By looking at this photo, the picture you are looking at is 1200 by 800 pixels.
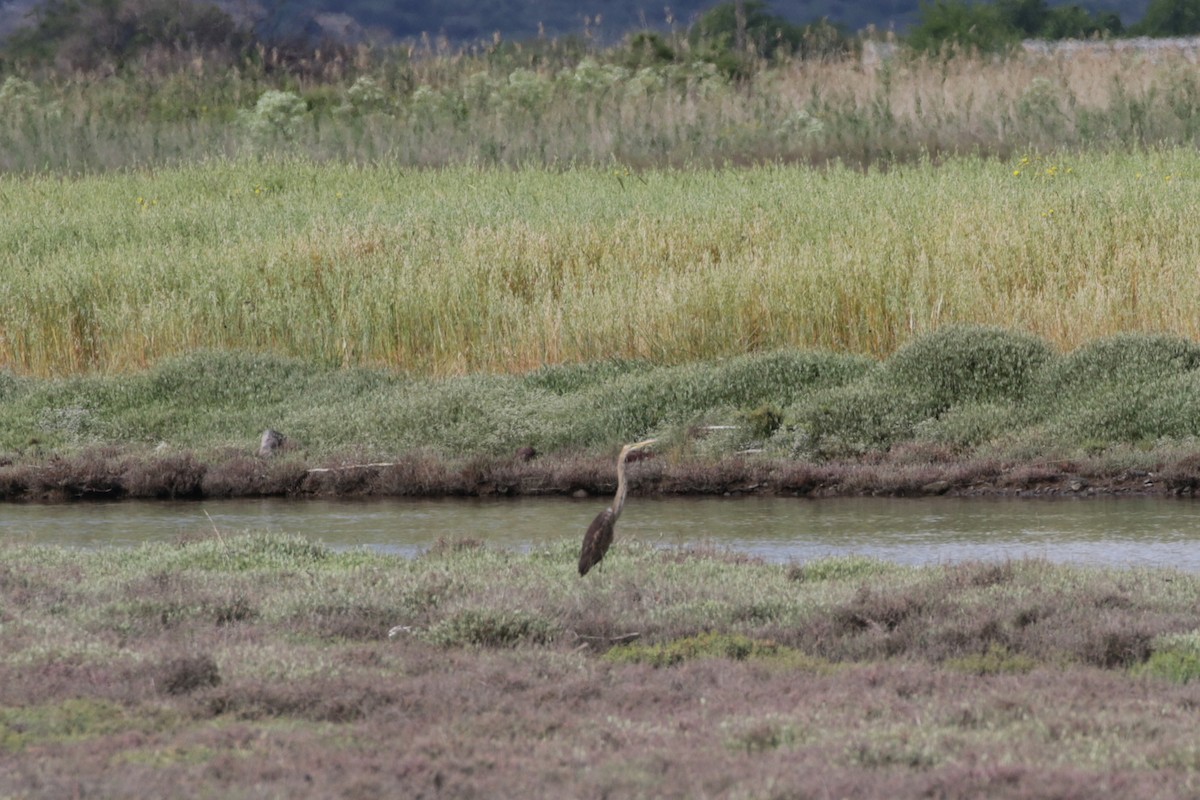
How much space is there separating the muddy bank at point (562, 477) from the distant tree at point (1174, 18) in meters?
57.2

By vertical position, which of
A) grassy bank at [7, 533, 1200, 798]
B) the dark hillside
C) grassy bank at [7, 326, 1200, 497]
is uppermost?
the dark hillside

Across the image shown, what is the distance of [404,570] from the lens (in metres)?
7.20

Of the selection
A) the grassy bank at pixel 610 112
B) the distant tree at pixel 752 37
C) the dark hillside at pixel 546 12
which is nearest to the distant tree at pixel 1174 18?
the distant tree at pixel 752 37

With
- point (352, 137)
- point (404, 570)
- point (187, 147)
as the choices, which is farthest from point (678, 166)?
point (404, 570)

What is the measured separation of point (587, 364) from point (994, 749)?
8488 millimetres

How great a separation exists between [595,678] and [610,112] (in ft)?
66.2

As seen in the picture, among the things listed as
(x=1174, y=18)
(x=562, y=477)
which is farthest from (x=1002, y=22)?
(x=562, y=477)

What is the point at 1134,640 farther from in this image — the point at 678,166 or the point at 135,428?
the point at 678,166

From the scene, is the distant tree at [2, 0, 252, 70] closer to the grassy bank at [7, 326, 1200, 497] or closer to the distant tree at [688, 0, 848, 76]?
the distant tree at [688, 0, 848, 76]

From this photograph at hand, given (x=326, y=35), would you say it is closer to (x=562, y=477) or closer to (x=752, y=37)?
(x=752, y=37)

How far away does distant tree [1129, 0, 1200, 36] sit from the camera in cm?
6316

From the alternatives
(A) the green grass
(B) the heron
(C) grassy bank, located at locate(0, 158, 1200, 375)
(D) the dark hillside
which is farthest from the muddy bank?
(D) the dark hillside

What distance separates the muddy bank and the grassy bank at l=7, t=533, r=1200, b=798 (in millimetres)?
2980

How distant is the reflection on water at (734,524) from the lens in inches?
329
